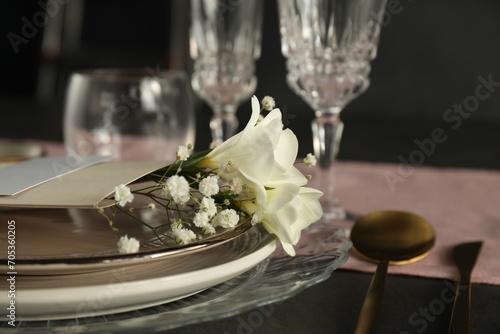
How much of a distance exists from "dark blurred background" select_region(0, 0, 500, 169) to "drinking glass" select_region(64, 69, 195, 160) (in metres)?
0.16

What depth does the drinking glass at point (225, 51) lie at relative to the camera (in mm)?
832

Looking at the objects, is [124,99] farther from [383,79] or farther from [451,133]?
[383,79]

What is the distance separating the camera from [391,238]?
0.59 meters

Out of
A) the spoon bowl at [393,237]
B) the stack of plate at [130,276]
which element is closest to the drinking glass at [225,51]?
the spoon bowl at [393,237]

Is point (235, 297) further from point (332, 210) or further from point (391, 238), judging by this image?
point (332, 210)

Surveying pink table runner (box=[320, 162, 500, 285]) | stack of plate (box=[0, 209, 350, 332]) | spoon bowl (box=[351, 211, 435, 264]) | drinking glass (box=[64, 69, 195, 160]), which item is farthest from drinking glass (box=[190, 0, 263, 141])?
stack of plate (box=[0, 209, 350, 332])

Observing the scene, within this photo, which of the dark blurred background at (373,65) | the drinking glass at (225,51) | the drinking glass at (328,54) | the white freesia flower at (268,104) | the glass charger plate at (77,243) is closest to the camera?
the glass charger plate at (77,243)

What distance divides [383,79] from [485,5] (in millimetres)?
265

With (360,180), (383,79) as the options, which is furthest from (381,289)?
(383,79)

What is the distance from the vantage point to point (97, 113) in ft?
2.85

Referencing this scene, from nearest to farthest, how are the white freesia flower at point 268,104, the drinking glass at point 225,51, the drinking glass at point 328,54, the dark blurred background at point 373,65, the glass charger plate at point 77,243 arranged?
the glass charger plate at point 77,243
the white freesia flower at point 268,104
the drinking glass at point 328,54
the drinking glass at point 225,51
the dark blurred background at point 373,65

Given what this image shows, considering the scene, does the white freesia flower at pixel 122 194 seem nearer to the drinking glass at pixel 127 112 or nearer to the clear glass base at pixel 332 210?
the clear glass base at pixel 332 210

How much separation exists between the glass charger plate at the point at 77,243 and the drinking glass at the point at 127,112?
377mm

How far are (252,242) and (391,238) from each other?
16cm
